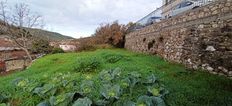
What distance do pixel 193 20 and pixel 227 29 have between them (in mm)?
1928

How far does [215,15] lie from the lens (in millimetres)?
7262

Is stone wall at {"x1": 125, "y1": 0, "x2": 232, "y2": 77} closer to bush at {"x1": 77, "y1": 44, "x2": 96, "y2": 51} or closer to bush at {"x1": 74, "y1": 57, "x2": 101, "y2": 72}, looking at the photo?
bush at {"x1": 74, "y1": 57, "x2": 101, "y2": 72}

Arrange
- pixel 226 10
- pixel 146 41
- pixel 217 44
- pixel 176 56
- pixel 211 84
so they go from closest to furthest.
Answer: pixel 211 84
pixel 226 10
pixel 217 44
pixel 176 56
pixel 146 41

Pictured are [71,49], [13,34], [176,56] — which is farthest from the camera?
[71,49]

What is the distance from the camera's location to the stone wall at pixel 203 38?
6805 mm

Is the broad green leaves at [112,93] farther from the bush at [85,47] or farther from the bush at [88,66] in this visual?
the bush at [85,47]

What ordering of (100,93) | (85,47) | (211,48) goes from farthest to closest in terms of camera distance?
(85,47)
(211,48)
(100,93)

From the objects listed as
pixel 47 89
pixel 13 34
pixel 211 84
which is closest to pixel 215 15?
pixel 211 84

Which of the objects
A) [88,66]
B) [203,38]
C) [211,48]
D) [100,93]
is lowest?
[88,66]

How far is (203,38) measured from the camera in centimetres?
790

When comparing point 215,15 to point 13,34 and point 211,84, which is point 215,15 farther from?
point 13,34

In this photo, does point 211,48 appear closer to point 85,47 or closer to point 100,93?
point 100,93

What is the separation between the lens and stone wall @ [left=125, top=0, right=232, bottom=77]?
22.3 ft

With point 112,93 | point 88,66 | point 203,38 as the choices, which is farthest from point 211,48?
point 112,93
